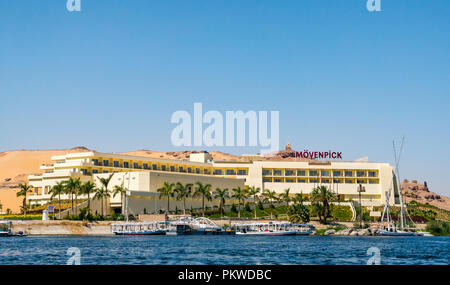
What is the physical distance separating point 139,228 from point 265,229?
3134 cm

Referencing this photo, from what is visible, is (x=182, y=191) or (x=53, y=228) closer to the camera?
(x=53, y=228)

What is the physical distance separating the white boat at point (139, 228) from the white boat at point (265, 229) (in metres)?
19.3

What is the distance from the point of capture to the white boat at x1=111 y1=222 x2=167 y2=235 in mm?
129650

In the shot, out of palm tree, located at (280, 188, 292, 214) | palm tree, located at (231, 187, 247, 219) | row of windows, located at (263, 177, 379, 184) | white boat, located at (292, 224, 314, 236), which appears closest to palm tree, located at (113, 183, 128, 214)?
palm tree, located at (231, 187, 247, 219)

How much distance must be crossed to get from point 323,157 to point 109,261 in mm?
136390

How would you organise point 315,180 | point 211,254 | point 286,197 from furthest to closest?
point 315,180 → point 286,197 → point 211,254

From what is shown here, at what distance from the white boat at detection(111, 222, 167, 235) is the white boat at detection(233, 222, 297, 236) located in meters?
19.3

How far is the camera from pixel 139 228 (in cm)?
13500

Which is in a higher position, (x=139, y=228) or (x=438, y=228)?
(x=139, y=228)

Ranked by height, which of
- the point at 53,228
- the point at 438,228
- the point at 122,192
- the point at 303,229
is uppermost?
the point at 122,192

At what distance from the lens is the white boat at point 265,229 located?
13625 centimetres

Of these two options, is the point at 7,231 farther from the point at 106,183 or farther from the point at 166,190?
the point at 166,190

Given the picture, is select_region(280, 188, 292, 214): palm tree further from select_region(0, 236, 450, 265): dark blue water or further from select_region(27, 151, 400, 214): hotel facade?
select_region(0, 236, 450, 265): dark blue water

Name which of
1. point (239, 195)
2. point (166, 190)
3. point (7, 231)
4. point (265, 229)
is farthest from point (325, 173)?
point (7, 231)
